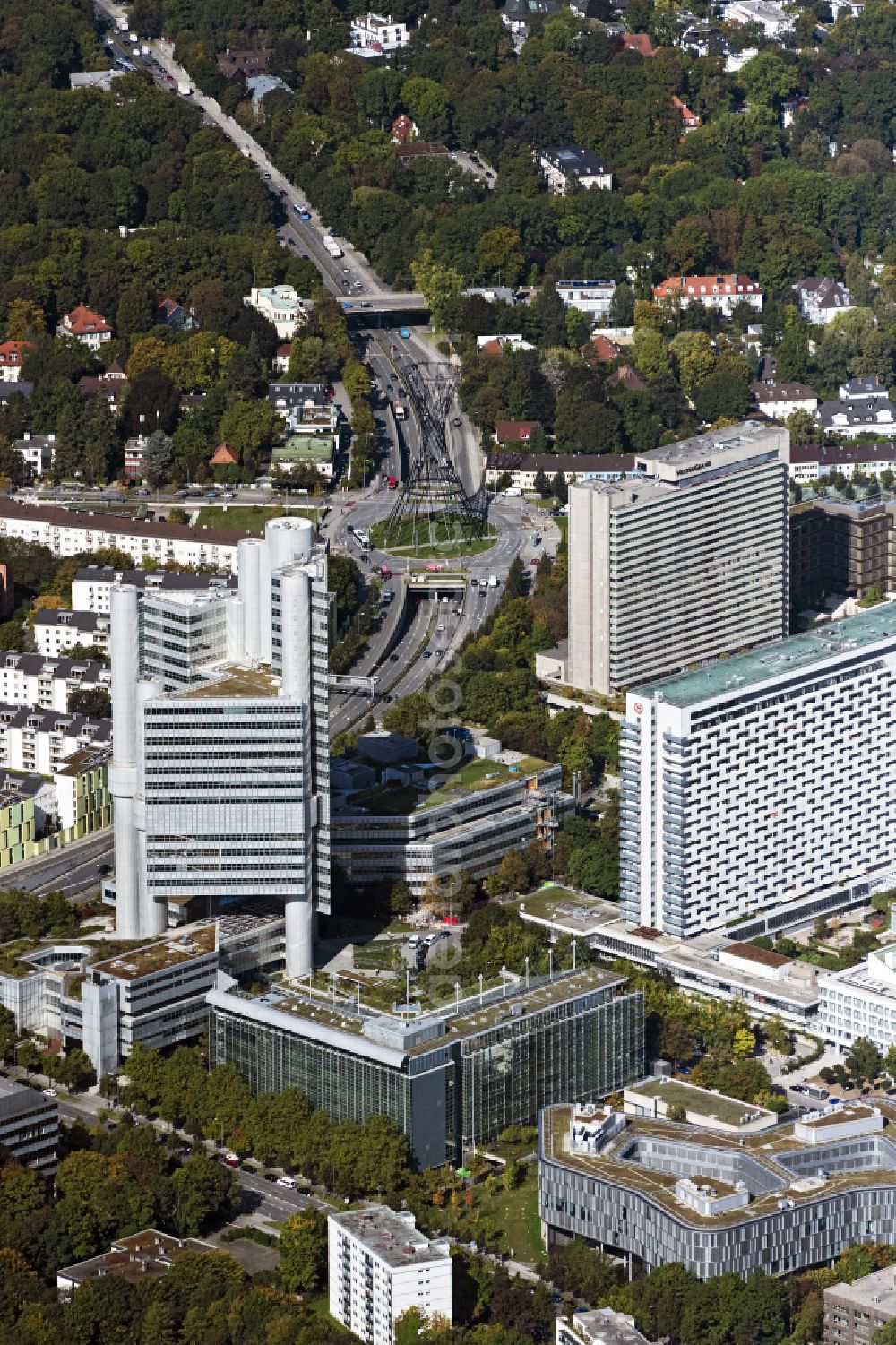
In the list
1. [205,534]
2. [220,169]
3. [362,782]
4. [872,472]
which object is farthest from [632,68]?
[362,782]

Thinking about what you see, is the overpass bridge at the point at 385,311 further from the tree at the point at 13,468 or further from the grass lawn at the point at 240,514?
the grass lawn at the point at 240,514

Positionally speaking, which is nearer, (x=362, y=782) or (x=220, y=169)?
(x=362, y=782)

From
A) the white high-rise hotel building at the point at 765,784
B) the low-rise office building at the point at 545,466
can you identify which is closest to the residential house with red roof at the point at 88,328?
the low-rise office building at the point at 545,466

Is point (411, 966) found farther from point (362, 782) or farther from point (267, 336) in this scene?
point (267, 336)

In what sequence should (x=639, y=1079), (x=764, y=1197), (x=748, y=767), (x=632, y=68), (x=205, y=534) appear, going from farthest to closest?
(x=632, y=68), (x=205, y=534), (x=748, y=767), (x=639, y=1079), (x=764, y=1197)

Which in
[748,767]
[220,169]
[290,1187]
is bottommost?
[290,1187]

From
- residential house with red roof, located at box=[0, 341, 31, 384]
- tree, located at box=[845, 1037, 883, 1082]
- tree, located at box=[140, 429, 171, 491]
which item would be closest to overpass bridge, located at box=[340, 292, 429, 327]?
residential house with red roof, located at box=[0, 341, 31, 384]

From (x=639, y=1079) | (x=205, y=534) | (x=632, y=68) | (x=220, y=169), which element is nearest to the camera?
(x=639, y=1079)

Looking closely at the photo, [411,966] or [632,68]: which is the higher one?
[632,68]
